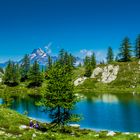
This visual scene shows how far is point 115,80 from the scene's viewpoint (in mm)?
182250

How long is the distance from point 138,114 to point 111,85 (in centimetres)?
9854

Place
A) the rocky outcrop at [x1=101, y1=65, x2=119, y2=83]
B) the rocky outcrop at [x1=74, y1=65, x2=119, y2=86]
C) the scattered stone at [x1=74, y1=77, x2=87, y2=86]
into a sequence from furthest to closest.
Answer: the scattered stone at [x1=74, y1=77, x2=87, y2=86] → the rocky outcrop at [x1=74, y1=65, x2=119, y2=86] → the rocky outcrop at [x1=101, y1=65, x2=119, y2=83]

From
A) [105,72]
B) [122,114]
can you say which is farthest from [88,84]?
[122,114]

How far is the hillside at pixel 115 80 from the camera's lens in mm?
171575

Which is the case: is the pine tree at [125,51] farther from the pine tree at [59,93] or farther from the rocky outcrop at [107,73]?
the pine tree at [59,93]

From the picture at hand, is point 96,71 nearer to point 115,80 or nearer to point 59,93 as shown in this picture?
point 115,80

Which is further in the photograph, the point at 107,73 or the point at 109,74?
the point at 107,73

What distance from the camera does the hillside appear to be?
17157 cm

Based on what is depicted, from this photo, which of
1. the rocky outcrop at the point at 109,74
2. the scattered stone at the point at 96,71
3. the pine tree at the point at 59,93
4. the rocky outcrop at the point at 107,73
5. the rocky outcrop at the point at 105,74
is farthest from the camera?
the scattered stone at the point at 96,71

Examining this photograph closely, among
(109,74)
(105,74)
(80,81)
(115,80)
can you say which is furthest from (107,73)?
(80,81)

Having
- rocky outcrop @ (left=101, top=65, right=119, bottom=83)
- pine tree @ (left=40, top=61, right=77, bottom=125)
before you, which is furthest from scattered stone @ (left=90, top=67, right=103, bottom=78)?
pine tree @ (left=40, top=61, right=77, bottom=125)

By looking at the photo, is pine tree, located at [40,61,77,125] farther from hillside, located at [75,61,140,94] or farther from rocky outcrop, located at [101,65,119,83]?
rocky outcrop, located at [101,65,119,83]

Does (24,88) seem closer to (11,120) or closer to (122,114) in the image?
(122,114)

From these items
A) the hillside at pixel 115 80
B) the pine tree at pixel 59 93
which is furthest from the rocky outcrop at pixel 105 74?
the pine tree at pixel 59 93
